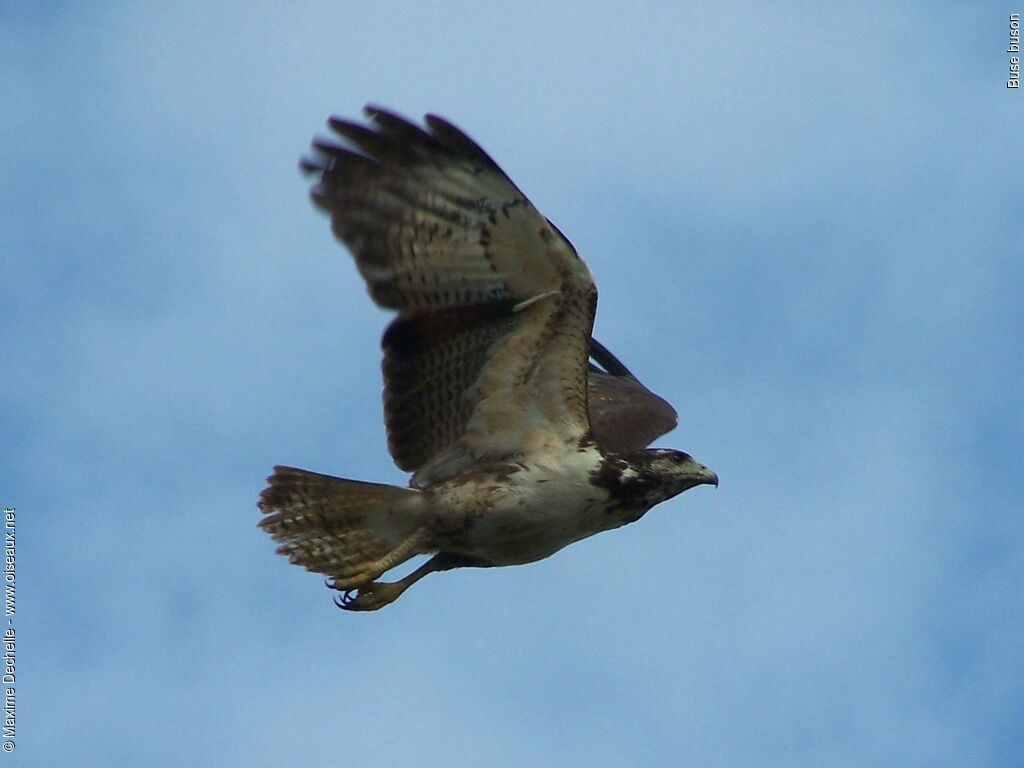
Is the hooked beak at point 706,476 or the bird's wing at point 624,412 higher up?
the bird's wing at point 624,412

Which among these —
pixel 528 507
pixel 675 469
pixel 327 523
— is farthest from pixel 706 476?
pixel 327 523

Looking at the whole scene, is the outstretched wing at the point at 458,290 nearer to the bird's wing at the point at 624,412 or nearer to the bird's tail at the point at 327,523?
the bird's tail at the point at 327,523

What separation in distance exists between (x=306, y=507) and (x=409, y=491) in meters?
0.66

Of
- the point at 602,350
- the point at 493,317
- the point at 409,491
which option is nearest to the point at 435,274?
the point at 493,317

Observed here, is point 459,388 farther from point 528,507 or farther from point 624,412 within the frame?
point 624,412

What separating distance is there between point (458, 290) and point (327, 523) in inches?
64.0

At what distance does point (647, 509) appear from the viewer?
12.4 metres

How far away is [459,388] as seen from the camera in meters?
12.4

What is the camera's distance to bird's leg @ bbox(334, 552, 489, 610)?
1239 cm

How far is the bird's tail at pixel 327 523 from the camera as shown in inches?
488

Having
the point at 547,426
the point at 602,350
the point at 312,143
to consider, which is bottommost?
the point at 547,426

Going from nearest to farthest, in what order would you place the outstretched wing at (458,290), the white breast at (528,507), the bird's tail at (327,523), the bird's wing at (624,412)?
the outstretched wing at (458,290) → the white breast at (528,507) → the bird's tail at (327,523) → the bird's wing at (624,412)

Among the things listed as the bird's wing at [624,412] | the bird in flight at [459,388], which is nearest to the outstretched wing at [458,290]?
the bird in flight at [459,388]

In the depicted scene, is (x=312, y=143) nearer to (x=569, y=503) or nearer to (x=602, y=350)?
(x=569, y=503)
